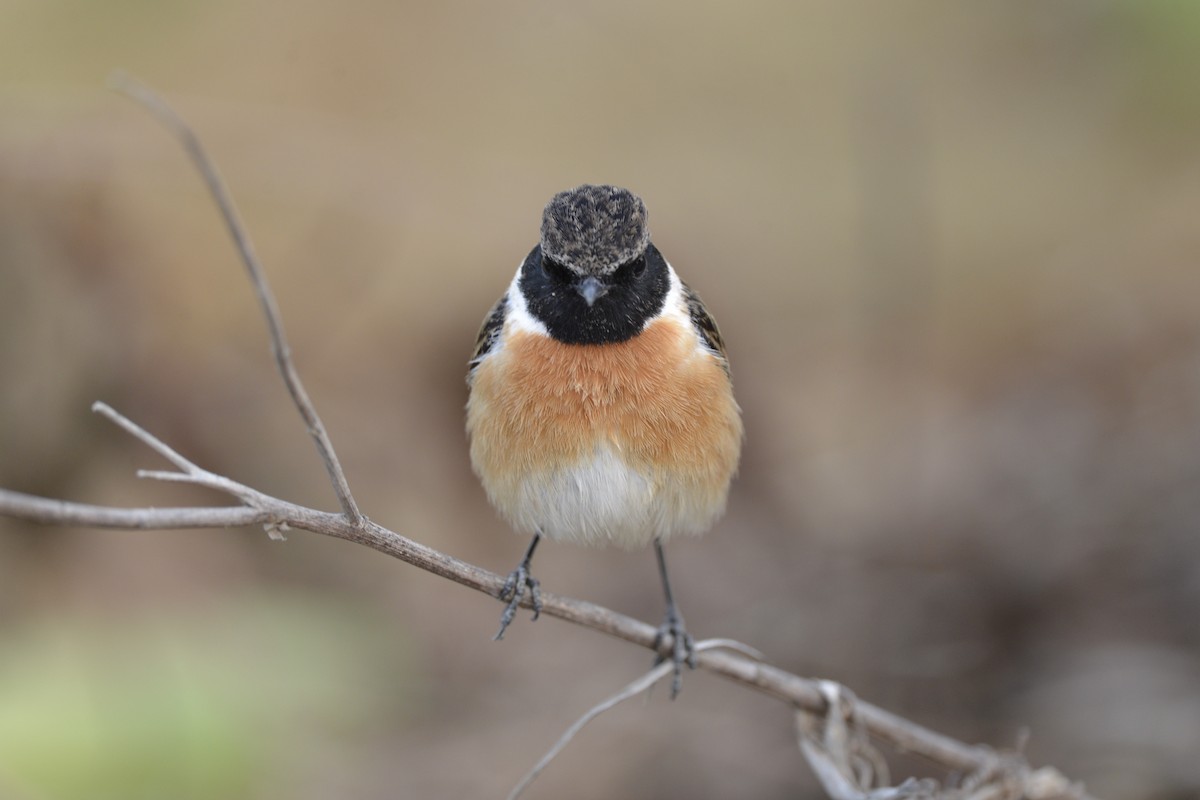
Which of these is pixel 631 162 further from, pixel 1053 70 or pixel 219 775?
pixel 219 775

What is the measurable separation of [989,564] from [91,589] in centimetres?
548

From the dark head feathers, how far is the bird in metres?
0.25

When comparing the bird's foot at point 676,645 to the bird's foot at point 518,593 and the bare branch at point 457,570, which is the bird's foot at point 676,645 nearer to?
the bare branch at point 457,570

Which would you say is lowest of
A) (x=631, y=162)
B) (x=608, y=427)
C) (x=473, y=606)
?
(x=608, y=427)

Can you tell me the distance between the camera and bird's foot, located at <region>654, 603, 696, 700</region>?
4.18 metres

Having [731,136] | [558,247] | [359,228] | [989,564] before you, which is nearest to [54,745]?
[558,247]

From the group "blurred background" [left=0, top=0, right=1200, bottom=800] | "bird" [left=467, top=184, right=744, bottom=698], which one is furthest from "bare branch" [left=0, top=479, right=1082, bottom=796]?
"blurred background" [left=0, top=0, right=1200, bottom=800]

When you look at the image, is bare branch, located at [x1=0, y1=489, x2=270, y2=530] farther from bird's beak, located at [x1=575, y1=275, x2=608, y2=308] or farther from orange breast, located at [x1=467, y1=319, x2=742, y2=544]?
orange breast, located at [x1=467, y1=319, x2=742, y2=544]

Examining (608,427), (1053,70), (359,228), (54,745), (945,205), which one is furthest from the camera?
(945,205)

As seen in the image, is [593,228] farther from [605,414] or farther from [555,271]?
[605,414]

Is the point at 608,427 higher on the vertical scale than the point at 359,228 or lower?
lower

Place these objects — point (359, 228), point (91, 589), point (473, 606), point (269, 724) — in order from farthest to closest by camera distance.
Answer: point (359, 228) → point (473, 606) → point (91, 589) → point (269, 724)

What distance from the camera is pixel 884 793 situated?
12.4ft

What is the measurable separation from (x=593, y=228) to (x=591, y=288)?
8.0 inches
